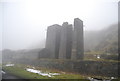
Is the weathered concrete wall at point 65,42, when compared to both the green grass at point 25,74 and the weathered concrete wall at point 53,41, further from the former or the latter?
the green grass at point 25,74

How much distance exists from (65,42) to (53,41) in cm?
53

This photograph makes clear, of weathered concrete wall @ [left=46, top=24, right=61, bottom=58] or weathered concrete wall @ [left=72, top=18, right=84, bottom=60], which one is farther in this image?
weathered concrete wall @ [left=46, top=24, right=61, bottom=58]

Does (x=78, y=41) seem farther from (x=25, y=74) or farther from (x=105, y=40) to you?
(x=25, y=74)

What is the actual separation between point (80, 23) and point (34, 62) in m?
2.44

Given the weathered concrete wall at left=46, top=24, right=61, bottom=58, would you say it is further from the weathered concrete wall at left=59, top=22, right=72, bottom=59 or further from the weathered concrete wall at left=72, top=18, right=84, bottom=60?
the weathered concrete wall at left=72, top=18, right=84, bottom=60

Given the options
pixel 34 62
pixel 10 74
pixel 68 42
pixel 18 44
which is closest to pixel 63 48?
pixel 68 42

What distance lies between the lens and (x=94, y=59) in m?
5.27

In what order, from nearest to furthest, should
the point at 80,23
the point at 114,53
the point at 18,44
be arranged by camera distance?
the point at 114,53 < the point at 80,23 < the point at 18,44

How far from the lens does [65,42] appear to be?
6770 millimetres

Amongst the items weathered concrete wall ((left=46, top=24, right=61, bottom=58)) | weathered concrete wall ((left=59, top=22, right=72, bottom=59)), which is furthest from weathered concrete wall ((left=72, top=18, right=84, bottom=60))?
weathered concrete wall ((left=46, top=24, right=61, bottom=58))

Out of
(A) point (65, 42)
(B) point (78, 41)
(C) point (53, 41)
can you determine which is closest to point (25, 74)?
(C) point (53, 41)

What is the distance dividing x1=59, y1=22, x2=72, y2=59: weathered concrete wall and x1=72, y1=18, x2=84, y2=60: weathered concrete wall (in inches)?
9.6

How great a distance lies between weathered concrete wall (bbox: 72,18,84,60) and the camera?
5.91 metres

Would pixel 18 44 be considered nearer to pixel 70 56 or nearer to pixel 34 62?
pixel 34 62
